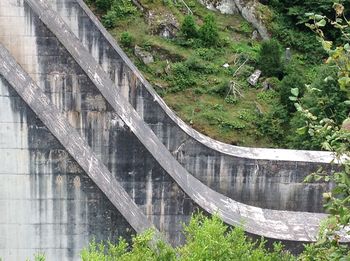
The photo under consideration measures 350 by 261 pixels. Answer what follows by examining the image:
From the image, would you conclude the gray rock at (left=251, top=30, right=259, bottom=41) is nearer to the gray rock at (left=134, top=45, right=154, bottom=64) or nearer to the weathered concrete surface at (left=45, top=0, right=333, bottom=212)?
the gray rock at (left=134, top=45, right=154, bottom=64)

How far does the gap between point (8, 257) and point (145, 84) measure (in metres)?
6.28

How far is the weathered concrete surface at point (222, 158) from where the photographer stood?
12844 millimetres

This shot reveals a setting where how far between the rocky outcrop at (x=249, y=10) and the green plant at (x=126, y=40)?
425 cm

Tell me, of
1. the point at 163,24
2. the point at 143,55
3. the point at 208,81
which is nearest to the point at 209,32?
the point at 163,24

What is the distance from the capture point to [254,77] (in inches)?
758

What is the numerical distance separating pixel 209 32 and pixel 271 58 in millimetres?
2393

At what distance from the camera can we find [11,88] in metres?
8.33

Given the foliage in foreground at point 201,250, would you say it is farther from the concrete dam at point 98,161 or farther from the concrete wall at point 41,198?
the concrete wall at point 41,198

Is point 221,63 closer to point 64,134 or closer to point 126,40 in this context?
point 126,40

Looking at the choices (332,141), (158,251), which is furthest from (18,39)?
(332,141)

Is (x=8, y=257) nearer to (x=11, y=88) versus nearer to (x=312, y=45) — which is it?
(x=11, y=88)

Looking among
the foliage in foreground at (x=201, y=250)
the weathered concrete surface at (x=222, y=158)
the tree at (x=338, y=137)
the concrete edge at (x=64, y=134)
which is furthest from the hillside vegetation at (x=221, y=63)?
the tree at (x=338, y=137)

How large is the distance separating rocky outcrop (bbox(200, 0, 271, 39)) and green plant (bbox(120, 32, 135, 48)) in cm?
425

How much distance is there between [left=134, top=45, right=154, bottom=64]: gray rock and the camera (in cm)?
1883
